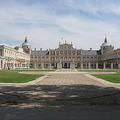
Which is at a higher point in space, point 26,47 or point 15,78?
point 26,47

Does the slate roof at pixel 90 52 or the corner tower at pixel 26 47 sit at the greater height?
the corner tower at pixel 26 47

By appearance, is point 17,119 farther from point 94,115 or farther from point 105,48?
point 105,48

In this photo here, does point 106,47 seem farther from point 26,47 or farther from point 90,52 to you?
point 26,47

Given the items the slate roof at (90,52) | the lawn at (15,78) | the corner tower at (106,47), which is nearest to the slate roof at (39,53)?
the slate roof at (90,52)

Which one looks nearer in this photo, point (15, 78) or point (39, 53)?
point (15, 78)

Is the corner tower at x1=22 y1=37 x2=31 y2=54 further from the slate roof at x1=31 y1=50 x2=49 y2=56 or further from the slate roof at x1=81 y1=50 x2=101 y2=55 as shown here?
the slate roof at x1=81 y1=50 x2=101 y2=55

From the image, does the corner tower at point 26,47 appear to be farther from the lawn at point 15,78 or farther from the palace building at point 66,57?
the lawn at point 15,78

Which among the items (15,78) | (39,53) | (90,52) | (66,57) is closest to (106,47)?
(90,52)

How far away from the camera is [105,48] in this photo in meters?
101

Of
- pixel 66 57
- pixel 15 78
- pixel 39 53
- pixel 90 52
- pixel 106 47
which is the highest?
pixel 106 47

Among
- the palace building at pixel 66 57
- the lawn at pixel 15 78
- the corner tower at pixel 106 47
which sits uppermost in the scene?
the corner tower at pixel 106 47

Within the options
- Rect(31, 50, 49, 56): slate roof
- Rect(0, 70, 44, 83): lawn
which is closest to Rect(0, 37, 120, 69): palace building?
Rect(31, 50, 49, 56): slate roof

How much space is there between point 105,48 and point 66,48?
74.9 feet

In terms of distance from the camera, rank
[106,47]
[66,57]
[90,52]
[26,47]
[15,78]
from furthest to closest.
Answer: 1. [26,47]
2. [90,52]
3. [106,47]
4. [66,57]
5. [15,78]
